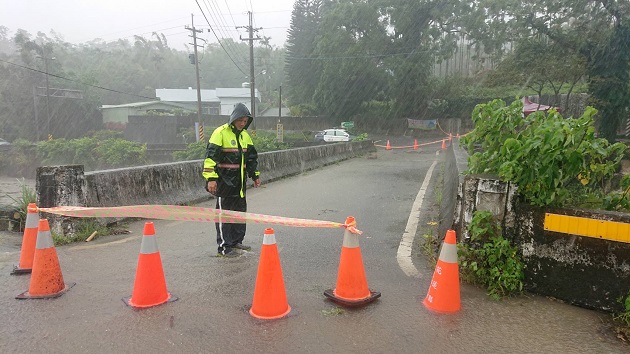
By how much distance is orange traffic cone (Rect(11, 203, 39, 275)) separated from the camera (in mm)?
4508

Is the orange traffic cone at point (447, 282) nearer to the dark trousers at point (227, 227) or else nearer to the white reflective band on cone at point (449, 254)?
the white reflective band on cone at point (449, 254)

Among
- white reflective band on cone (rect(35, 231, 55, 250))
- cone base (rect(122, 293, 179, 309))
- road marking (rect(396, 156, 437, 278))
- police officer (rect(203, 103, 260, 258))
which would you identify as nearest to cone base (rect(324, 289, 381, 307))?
road marking (rect(396, 156, 437, 278))

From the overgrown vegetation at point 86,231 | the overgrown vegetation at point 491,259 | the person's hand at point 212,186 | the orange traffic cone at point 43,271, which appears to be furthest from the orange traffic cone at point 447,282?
the overgrown vegetation at point 86,231

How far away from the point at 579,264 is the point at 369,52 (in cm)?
4608

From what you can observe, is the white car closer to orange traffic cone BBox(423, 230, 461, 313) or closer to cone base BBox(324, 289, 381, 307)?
cone base BBox(324, 289, 381, 307)

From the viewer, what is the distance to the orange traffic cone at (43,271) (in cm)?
390

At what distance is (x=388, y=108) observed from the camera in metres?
50.4

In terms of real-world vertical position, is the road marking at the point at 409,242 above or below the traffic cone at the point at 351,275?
below

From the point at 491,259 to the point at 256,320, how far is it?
7.09 feet

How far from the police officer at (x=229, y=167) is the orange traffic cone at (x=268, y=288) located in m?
1.56

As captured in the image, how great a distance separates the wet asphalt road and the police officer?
301mm

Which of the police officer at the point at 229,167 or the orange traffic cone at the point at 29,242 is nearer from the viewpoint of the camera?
the orange traffic cone at the point at 29,242

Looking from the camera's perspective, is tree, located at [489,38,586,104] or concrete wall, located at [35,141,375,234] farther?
tree, located at [489,38,586,104]

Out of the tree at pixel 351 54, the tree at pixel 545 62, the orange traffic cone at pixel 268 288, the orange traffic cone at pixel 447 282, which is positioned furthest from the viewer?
the tree at pixel 351 54
